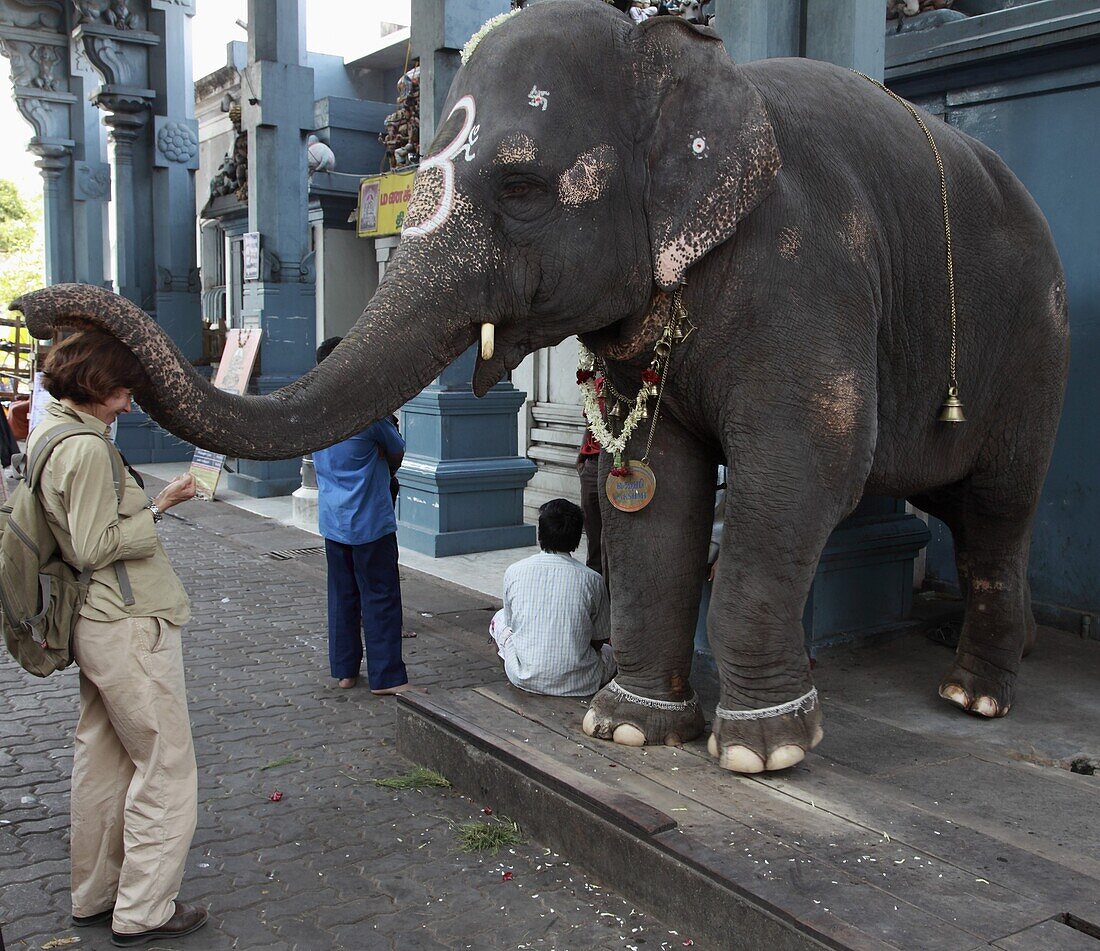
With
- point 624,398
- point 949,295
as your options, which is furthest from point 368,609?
point 949,295

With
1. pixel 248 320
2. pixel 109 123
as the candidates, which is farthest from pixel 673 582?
pixel 109 123

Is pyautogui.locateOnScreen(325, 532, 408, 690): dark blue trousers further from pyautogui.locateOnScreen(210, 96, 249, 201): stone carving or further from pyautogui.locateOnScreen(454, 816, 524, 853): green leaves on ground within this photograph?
pyautogui.locateOnScreen(210, 96, 249, 201): stone carving

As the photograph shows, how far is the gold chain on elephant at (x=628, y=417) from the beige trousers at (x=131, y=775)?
1567mm

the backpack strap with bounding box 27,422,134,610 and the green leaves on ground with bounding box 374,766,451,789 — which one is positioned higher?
the backpack strap with bounding box 27,422,134,610

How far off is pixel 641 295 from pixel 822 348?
1.92ft

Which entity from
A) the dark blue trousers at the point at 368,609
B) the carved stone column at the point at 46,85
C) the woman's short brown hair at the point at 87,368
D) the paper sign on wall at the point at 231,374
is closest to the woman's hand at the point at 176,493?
the woman's short brown hair at the point at 87,368

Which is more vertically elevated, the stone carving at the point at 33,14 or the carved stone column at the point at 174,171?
the stone carving at the point at 33,14

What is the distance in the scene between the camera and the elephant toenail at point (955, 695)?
4895 millimetres

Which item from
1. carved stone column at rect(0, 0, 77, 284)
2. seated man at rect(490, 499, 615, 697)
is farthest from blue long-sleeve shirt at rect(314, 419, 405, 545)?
carved stone column at rect(0, 0, 77, 284)

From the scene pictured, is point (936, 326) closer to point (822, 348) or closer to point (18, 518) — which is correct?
point (822, 348)

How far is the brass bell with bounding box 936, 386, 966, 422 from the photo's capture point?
4.23 meters

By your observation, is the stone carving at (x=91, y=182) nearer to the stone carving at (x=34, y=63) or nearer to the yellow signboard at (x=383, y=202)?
the stone carving at (x=34, y=63)

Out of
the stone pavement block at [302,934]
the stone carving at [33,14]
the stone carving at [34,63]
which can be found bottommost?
the stone pavement block at [302,934]

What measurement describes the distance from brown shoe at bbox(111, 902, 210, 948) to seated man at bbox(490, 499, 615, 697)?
160 centimetres
